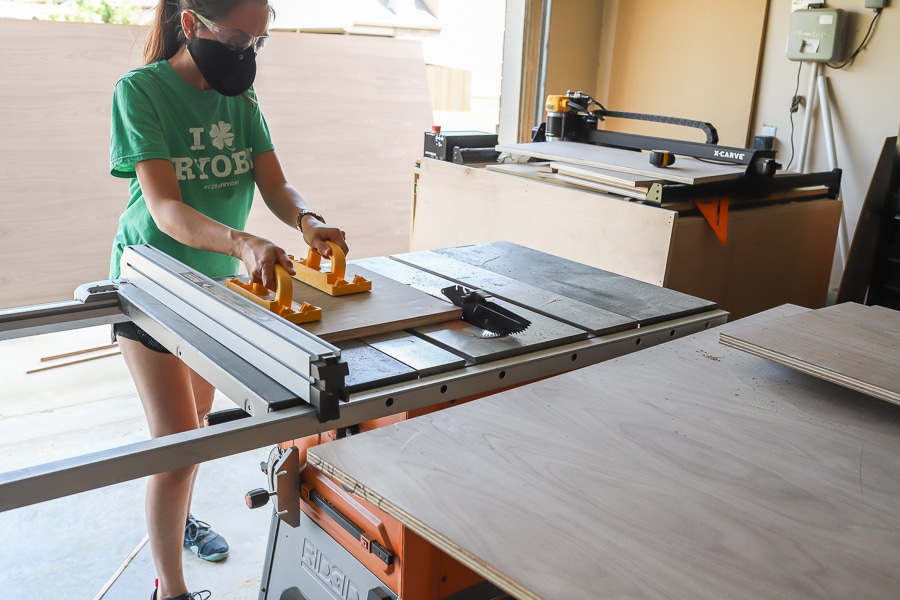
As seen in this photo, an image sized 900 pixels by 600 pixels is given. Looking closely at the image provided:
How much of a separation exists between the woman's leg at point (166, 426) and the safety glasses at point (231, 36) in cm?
64

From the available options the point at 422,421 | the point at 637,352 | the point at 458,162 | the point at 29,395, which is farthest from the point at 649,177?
the point at 29,395

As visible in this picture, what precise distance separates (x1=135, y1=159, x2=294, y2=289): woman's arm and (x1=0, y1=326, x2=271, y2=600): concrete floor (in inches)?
41.3

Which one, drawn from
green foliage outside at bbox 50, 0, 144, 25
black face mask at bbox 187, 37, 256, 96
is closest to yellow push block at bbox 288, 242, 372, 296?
black face mask at bbox 187, 37, 256, 96

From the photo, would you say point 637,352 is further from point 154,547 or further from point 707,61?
point 707,61

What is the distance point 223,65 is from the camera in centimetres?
158

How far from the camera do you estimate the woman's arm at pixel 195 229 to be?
1.29 metres

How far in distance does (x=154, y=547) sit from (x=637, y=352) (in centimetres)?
112

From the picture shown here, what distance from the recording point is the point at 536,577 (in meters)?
0.75

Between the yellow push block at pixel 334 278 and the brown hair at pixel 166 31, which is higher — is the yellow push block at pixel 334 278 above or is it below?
below

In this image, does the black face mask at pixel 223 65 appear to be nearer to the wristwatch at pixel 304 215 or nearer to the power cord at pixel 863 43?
the wristwatch at pixel 304 215

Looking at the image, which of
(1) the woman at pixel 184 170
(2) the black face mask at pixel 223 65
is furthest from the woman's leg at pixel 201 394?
(2) the black face mask at pixel 223 65

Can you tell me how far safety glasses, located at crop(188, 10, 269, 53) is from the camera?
60.0 inches

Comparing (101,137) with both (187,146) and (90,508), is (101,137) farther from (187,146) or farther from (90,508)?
(187,146)

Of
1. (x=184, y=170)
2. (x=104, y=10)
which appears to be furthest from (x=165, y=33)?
(x=104, y=10)
